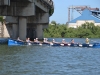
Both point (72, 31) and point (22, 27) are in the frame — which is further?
point (72, 31)

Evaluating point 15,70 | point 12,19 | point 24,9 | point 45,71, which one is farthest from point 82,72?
point 12,19

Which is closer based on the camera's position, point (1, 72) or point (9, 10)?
point (1, 72)

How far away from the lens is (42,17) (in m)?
75.8

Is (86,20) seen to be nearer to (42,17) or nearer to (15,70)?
(42,17)

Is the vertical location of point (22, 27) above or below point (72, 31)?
above

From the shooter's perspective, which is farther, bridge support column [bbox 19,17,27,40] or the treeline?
the treeline

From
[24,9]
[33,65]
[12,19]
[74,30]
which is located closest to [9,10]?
[24,9]

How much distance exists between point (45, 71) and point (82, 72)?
277cm

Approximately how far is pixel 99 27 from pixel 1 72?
133 metres

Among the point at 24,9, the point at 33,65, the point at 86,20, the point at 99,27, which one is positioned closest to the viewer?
the point at 33,65

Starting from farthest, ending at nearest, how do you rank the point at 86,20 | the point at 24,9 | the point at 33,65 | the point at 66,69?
the point at 86,20
the point at 24,9
the point at 33,65
the point at 66,69

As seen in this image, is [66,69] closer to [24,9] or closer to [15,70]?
[15,70]

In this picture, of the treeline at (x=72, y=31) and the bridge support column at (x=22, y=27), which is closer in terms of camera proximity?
the bridge support column at (x=22, y=27)

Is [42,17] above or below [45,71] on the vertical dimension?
above
